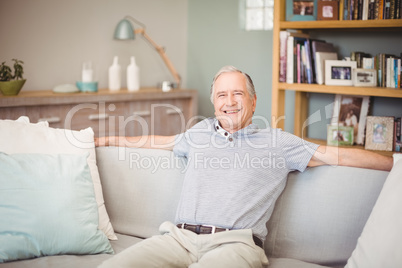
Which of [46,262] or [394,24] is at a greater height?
[394,24]

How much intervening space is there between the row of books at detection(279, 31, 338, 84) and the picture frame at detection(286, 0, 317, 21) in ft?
0.43

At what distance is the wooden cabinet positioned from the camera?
134 inches

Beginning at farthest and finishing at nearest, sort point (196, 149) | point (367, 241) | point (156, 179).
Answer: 1. point (156, 179)
2. point (196, 149)
3. point (367, 241)

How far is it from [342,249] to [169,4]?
11.4ft

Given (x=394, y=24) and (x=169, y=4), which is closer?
(x=394, y=24)

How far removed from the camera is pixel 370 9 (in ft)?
10.3

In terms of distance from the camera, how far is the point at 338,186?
188 centimetres

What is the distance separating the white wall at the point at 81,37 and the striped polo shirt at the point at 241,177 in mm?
2356

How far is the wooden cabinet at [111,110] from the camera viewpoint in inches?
134

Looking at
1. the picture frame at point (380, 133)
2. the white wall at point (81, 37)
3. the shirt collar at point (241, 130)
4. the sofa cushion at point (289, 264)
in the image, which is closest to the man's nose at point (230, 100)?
the shirt collar at point (241, 130)

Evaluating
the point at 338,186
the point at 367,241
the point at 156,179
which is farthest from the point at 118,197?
the point at 367,241

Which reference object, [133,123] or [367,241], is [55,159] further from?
[133,123]

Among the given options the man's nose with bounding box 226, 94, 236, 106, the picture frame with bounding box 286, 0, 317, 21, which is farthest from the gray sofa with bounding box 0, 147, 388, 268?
the picture frame with bounding box 286, 0, 317, 21

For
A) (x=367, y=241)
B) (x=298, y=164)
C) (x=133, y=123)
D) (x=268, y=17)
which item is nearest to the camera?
(x=367, y=241)
